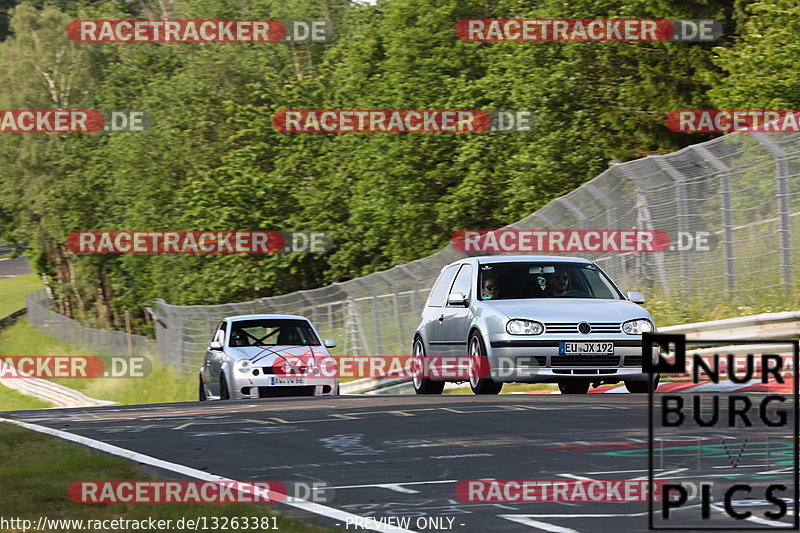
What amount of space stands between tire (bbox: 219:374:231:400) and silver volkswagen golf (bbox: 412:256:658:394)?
369 centimetres

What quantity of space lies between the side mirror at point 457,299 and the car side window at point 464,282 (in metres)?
0.23

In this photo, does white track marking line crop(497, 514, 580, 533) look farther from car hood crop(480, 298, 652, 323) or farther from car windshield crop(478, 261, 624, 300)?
car windshield crop(478, 261, 624, 300)

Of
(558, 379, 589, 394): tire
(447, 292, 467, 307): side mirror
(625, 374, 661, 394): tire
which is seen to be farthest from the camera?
(558, 379, 589, 394): tire

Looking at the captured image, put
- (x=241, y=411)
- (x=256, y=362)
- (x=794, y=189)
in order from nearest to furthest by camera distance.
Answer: (x=241, y=411) < (x=794, y=189) < (x=256, y=362)

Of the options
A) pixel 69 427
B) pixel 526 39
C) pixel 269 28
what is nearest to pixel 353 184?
pixel 526 39

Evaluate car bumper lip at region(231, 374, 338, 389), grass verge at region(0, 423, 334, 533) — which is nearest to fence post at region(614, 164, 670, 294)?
car bumper lip at region(231, 374, 338, 389)

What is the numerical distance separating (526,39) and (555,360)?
26.6 metres

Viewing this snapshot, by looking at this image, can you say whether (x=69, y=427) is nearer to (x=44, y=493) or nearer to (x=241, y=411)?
(x=241, y=411)

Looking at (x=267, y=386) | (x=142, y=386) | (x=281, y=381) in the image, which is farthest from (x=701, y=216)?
(x=142, y=386)

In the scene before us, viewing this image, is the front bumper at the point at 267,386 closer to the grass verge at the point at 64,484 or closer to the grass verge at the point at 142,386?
the grass verge at the point at 64,484

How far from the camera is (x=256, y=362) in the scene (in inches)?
786

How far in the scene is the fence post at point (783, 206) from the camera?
18250 millimetres

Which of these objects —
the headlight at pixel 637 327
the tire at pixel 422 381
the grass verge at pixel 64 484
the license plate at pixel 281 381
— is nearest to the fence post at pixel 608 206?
the tire at pixel 422 381

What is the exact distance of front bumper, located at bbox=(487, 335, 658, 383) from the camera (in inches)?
595
